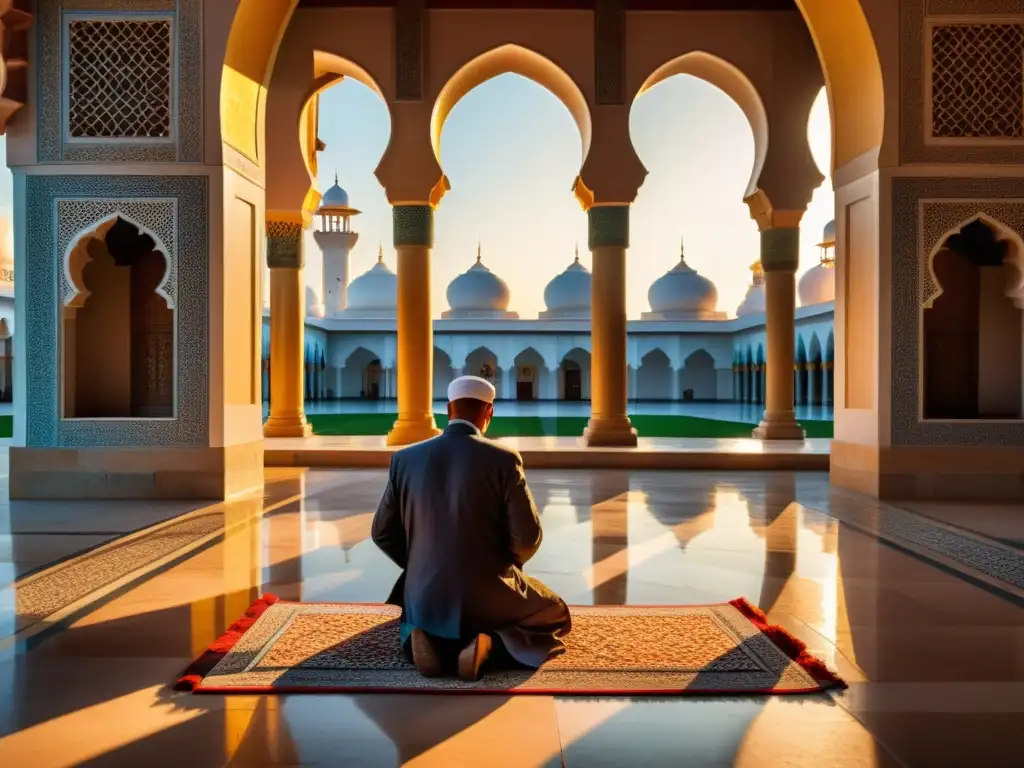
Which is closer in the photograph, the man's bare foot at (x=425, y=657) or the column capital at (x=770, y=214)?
the man's bare foot at (x=425, y=657)

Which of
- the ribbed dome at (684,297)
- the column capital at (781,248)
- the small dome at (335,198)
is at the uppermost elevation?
the small dome at (335,198)

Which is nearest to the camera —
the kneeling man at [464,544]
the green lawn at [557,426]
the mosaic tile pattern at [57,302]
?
the kneeling man at [464,544]

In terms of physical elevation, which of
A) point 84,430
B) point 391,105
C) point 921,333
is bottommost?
point 84,430

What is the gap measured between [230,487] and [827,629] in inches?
170

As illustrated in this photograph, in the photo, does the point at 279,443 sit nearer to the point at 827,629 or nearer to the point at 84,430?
the point at 84,430

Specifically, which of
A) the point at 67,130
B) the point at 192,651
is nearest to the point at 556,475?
the point at 67,130

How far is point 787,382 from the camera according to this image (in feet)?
33.8

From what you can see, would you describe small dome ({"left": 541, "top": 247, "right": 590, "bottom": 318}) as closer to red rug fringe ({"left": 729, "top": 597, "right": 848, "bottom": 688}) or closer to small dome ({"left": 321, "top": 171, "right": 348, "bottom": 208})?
small dome ({"left": 321, "top": 171, "right": 348, "bottom": 208})

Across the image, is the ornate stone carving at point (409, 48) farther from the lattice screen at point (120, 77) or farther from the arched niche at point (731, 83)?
the lattice screen at point (120, 77)

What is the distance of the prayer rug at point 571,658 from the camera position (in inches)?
96.4

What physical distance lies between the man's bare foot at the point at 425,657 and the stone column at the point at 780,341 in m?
8.43

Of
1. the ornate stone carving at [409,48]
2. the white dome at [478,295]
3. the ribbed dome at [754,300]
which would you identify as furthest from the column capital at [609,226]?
the ribbed dome at [754,300]

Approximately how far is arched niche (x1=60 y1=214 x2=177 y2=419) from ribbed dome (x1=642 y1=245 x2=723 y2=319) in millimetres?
22059

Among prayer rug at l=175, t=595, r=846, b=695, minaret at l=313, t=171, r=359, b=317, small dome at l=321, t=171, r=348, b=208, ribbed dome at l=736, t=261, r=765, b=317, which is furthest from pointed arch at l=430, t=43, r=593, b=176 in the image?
ribbed dome at l=736, t=261, r=765, b=317
